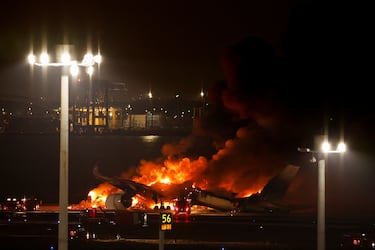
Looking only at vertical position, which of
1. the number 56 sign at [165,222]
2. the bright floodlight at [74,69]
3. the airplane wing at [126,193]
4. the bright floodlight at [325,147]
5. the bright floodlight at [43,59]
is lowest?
the number 56 sign at [165,222]

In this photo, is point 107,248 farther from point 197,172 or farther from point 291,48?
point 291,48

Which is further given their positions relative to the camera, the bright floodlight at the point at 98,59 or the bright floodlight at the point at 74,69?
the bright floodlight at the point at 98,59

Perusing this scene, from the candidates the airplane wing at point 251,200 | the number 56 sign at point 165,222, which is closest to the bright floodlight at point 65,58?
the number 56 sign at point 165,222

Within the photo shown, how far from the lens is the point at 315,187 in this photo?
6781 cm

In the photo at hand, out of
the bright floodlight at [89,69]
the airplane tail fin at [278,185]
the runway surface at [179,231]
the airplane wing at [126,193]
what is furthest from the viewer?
the airplane tail fin at [278,185]

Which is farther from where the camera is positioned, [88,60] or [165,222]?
[165,222]

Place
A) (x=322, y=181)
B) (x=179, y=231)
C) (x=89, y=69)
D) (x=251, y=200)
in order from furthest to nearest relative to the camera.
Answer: (x=251, y=200) → (x=179, y=231) → (x=322, y=181) → (x=89, y=69)

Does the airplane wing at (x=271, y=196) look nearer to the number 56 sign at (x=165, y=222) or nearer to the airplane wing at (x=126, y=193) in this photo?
the airplane wing at (x=126, y=193)

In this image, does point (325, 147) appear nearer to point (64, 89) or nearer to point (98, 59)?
point (98, 59)

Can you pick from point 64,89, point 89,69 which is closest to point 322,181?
point 89,69

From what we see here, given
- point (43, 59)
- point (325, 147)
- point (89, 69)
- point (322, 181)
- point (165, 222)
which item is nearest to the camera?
point (43, 59)

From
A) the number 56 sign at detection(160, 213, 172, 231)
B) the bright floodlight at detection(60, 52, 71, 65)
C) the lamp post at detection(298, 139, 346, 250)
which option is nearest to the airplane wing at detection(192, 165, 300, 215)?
the number 56 sign at detection(160, 213, 172, 231)

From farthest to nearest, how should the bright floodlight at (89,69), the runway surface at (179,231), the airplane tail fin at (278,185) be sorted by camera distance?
the airplane tail fin at (278,185), the runway surface at (179,231), the bright floodlight at (89,69)

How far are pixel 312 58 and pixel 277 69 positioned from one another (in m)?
3.00
